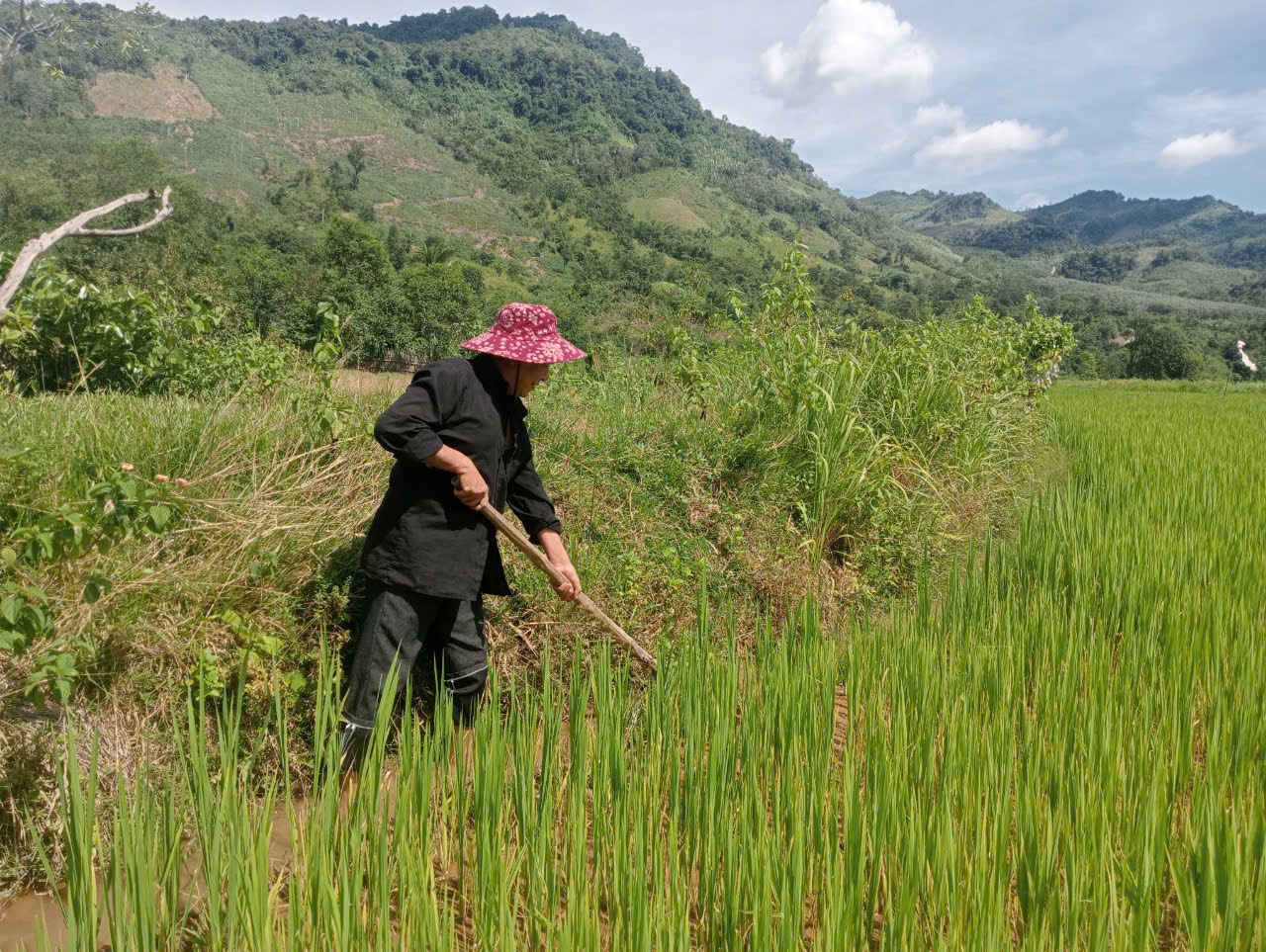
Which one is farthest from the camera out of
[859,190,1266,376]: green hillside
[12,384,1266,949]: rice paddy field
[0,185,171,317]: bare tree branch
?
[859,190,1266,376]: green hillside

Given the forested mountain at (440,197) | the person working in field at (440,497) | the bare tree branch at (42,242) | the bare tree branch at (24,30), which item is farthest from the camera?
the forested mountain at (440,197)

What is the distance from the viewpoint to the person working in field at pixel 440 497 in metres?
2.58

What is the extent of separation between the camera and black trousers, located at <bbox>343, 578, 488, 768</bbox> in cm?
262

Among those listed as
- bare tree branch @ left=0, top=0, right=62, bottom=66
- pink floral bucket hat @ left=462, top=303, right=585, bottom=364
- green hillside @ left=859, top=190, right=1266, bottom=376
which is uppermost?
green hillside @ left=859, top=190, right=1266, bottom=376


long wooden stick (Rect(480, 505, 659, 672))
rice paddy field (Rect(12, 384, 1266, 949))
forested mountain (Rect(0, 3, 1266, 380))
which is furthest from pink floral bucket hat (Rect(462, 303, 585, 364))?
forested mountain (Rect(0, 3, 1266, 380))

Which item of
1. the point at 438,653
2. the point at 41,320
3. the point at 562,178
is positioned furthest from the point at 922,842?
the point at 562,178

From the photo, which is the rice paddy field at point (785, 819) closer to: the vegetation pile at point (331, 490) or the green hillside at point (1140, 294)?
the vegetation pile at point (331, 490)

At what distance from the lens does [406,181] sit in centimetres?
9400

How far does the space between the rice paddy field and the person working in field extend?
0.35m

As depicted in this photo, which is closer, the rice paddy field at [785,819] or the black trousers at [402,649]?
the rice paddy field at [785,819]

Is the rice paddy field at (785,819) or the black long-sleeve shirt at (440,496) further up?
the black long-sleeve shirt at (440,496)

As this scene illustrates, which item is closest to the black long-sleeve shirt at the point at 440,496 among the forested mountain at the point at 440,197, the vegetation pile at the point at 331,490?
the vegetation pile at the point at 331,490

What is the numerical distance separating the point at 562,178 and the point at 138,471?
116 metres

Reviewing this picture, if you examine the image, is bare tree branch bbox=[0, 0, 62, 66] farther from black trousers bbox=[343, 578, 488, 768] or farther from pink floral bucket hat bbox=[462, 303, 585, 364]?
black trousers bbox=[343, 578, 488, 768]
